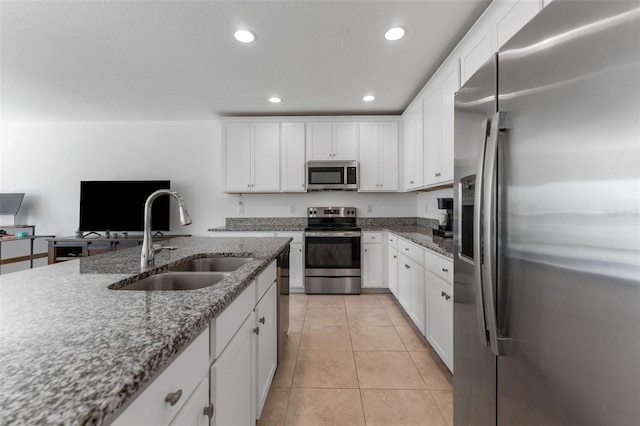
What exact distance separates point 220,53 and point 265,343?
2425 mm

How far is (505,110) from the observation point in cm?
90

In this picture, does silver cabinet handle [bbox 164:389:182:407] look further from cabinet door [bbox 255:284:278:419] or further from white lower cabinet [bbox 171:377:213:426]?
cabinet door [bbox 255:284:278:419]

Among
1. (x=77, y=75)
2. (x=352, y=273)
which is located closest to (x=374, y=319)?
(x=352, y=273)

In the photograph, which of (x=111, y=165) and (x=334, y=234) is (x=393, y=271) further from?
(x=111, y=165)

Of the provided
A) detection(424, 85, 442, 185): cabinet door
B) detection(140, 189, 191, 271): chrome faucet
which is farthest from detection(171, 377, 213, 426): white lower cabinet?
detection(424, 85, 442, 185): cabinet door

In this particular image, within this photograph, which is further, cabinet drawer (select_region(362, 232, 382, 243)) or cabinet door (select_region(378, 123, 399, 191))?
cabinet door (select_region(378, 123, 399, 191))

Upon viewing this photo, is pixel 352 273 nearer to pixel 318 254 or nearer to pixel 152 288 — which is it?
pixel 318 254

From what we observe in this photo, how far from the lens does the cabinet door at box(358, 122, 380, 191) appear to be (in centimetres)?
394

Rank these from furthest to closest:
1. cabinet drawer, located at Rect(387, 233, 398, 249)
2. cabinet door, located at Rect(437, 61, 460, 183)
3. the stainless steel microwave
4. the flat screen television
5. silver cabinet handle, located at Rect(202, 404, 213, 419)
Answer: the flat screen television < the stainless steel microwave < cabinet drawer, located at Rect(387, 233, 398, 249) < cabinet door, located at Rect(437, 61, 460, 183) < silver cabinet handle, located at Rect(202, 404, 213, 419)

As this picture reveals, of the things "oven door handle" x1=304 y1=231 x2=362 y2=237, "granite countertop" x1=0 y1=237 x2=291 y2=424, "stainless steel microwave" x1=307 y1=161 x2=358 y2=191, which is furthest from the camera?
"stainless steel microwave" x1=307 y1=161 x2=358 y2=191

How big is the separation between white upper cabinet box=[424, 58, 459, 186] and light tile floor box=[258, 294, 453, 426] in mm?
1497

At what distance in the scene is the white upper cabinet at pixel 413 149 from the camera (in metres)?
3.11

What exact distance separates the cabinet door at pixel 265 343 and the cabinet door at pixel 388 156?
2.62 m

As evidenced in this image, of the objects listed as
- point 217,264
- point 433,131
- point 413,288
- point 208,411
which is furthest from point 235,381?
point 433,131
